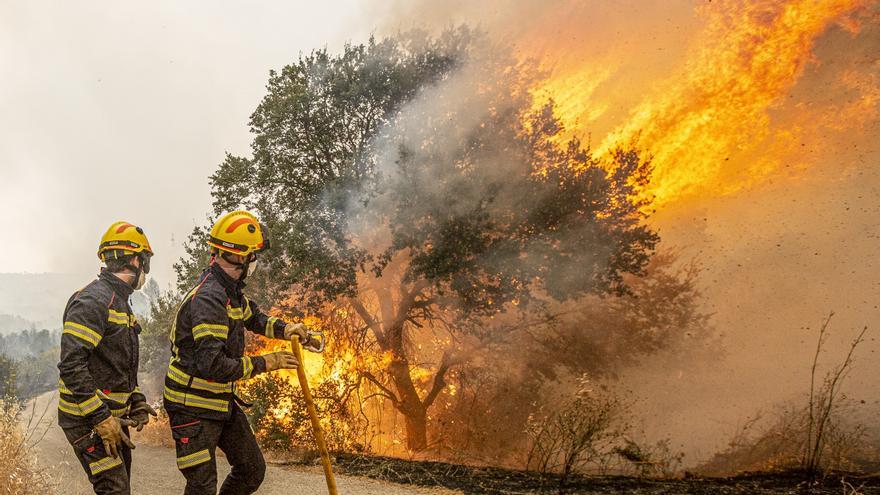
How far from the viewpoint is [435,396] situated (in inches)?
494

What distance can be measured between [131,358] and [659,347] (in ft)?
39.8

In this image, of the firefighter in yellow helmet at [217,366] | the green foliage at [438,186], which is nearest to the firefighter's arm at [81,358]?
the firefighter in yellow helmet at [217,366]

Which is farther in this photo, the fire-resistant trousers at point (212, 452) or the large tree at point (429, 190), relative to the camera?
the large tree at point (429, 190)

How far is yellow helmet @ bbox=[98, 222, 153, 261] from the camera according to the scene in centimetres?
375

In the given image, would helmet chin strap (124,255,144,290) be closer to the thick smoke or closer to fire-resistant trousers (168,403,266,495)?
fire-resistant trousers (168,403,266,495)

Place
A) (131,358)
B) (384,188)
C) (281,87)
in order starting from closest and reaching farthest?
(131,358), (384,188), (281,87)

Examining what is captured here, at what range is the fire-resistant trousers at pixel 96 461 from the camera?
10.7 ft

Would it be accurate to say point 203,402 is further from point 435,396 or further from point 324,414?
point 435,396

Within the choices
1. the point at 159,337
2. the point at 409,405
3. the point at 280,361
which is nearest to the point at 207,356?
the point at 280,361

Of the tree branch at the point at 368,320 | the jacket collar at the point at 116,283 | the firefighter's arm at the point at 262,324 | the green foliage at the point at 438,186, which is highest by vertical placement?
the green foliage at the point at 438,186

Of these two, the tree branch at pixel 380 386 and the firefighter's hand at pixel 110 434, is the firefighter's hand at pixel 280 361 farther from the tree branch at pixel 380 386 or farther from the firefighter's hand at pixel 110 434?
the tree branch at pixel 380 386

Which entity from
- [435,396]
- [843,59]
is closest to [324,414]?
[435,396]

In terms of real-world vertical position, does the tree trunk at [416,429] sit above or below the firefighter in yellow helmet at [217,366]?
below

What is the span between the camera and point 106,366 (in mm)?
3578
